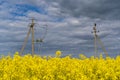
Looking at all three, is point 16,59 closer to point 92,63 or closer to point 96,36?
point 92,63

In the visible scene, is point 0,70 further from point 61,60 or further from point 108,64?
point 108,64

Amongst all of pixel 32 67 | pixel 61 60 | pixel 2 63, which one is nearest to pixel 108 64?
pixel 61 60

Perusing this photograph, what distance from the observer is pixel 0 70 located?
8.84 meters

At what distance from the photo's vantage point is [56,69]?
8.54m

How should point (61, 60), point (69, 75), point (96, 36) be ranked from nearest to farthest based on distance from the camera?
point (69, 75), point (61, 60), point (96, 36)

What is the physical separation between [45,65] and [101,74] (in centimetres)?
143

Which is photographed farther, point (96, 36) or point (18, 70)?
point (96, 36)

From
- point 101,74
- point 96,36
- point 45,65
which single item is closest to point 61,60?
point 45,65

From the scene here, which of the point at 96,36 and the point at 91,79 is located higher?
the point at 96,36

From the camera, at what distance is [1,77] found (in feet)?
27.6

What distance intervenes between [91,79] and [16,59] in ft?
6.73

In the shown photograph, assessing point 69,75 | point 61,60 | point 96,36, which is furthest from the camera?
point 96,36

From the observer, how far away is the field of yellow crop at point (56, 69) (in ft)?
27.0

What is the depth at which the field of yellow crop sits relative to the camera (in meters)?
8.24
